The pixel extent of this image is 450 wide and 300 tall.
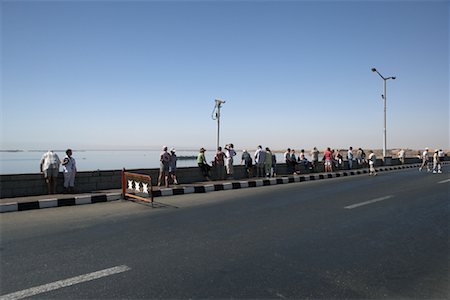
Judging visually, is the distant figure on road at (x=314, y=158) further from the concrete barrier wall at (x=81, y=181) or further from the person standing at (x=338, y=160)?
the concrete barrier wall at (x=81, y=181)

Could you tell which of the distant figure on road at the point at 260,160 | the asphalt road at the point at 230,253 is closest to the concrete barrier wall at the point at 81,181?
the asphalt road at the point at 230,253

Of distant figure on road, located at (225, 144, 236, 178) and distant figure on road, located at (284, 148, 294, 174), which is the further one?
distant figure on road, located at (284, 148, 294, 174)

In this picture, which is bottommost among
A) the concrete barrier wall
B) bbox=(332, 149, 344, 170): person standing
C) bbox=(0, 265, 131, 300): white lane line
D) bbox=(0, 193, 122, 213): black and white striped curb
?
bbox=(0, 265, 131, 300): white lane line

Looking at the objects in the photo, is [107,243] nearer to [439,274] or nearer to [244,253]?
[244,253]

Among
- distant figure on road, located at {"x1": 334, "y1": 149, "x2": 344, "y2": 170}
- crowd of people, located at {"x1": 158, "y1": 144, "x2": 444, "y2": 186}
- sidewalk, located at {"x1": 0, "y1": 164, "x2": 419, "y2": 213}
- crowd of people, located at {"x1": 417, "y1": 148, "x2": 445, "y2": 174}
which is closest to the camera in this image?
sidewalk, located at {"x1": 0, "y1": 164, "x2": 419, "y2": 213}

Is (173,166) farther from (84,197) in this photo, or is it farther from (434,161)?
(434,161)

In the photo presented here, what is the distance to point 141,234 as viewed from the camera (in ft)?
19.1

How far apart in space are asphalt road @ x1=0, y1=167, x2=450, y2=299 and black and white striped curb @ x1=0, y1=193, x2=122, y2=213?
0.64m

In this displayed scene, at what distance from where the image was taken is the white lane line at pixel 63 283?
3385 mm

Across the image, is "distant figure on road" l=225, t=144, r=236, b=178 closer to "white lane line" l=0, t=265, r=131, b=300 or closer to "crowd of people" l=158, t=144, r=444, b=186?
"crowd of people" l=158, t=144, r=444, b=186

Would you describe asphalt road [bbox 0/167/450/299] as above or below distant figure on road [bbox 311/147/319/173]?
below

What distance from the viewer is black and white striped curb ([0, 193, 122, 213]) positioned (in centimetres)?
853

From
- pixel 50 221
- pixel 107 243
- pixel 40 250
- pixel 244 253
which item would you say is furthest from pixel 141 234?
pixel 50 221

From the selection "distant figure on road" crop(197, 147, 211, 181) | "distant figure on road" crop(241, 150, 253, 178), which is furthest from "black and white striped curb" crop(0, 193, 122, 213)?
"distant figure on road" crop(241, 150, 253, 178)
